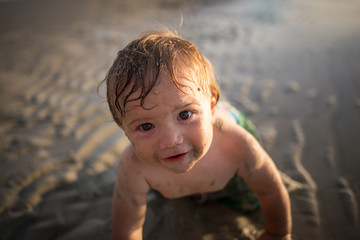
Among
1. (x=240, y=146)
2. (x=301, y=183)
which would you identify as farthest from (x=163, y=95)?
(x=301, y=183)

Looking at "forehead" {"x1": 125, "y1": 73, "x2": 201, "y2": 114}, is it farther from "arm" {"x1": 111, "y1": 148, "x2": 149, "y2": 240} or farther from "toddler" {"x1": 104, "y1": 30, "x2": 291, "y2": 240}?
"arm" {"x1": 111, "y1": 148, "x2": 149, "y2": 240}

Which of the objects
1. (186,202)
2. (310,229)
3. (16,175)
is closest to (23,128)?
(16,175)

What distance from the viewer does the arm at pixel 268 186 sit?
1438 mm

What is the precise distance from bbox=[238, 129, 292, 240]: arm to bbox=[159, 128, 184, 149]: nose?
0.48 metres

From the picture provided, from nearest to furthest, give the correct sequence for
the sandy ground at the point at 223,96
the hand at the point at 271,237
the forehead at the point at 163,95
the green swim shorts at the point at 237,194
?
the forehead at the point at 163,95 → the hand at the point at 271,237 → the green swim shorts at the point at 237,194 → the sandy ground at the point at 223,96

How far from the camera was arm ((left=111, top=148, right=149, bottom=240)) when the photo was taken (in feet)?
4.70

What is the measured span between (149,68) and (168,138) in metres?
0.31

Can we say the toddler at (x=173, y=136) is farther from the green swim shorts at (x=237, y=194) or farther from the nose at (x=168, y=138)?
the green swim shorts at (x=237, y=194)

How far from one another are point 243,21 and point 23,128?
16.0 ft

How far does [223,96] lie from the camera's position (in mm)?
3303

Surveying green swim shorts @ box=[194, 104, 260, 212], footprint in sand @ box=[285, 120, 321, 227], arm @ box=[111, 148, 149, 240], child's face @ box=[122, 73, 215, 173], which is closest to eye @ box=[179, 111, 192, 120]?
child's face @ box=[122, 73, 215, 173]

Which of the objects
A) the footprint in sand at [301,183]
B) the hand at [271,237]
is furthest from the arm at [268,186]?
the footprint in sand at [301,183]

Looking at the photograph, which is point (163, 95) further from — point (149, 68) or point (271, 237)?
point (271, 237)

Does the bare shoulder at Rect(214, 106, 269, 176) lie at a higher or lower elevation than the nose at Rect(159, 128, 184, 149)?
lower
